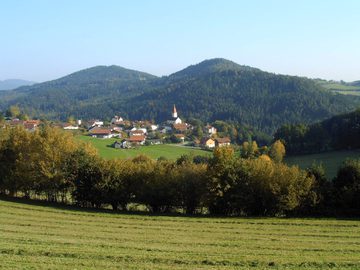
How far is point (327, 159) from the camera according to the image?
270ft

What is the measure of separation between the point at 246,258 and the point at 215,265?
88.1 inches

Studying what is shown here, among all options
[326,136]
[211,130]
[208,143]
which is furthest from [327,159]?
[211,130]

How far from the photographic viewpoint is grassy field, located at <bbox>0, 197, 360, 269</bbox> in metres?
18.9

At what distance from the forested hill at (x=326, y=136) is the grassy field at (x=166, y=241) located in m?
57.0

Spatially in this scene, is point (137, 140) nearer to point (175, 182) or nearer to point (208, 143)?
point (208, 143)

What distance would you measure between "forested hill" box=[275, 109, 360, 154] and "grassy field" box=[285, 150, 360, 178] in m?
3.42

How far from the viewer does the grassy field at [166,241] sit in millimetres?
18906

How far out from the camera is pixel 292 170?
41.1 meters

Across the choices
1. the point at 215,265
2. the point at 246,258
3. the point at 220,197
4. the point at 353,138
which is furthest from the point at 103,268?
the point at 353,138

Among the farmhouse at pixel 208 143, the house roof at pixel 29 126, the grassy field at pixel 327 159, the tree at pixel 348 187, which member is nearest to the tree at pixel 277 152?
the grassy field at pixel 327 159

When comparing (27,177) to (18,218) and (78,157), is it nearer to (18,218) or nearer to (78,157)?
(78,157)

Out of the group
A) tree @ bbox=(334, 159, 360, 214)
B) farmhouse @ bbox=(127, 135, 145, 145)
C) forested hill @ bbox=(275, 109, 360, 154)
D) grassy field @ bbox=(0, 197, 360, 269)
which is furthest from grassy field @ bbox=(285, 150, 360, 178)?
farmhouse @ bbox=(127, 135, 145, 145)

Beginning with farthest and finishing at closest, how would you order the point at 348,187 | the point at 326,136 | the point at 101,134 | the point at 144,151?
the point at 101,134 → the point at 144,151 → the point at 326,136 → the point at 348,187

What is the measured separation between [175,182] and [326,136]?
63863 mm
